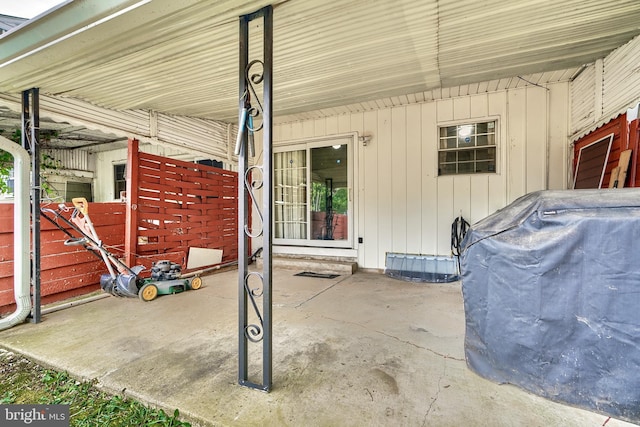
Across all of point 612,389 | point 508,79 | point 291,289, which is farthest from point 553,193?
point 291,289

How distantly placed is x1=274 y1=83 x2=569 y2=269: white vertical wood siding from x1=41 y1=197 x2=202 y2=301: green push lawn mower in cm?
318

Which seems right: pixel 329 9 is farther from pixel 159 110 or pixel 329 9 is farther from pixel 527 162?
pixel 527 162

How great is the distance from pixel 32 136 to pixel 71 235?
3.97ft

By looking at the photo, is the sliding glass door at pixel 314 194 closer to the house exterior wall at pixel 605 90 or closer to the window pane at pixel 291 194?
the window pane at pixel 291 194

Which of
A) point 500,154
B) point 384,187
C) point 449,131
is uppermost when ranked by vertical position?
point 449,131

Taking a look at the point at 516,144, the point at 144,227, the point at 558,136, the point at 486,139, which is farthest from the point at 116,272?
the point at 558,136

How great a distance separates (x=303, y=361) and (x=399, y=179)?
3.58 metres

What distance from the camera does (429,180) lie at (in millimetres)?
4629

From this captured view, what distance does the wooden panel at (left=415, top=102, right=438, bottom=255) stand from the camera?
4598mm

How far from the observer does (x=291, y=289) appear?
4051mm

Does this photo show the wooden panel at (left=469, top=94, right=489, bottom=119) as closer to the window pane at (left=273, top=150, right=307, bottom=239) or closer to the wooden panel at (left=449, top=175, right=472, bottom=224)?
the wooden panel at (left=449, top=175, right=472, bottom=224)

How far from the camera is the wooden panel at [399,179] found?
15.7ft

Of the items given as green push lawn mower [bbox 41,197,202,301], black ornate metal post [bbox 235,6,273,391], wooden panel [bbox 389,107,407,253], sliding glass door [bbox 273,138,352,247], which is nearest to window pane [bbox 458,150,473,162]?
wooden panel [bbox 389,107,407,253]

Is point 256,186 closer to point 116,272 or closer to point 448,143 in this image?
point 116,272
